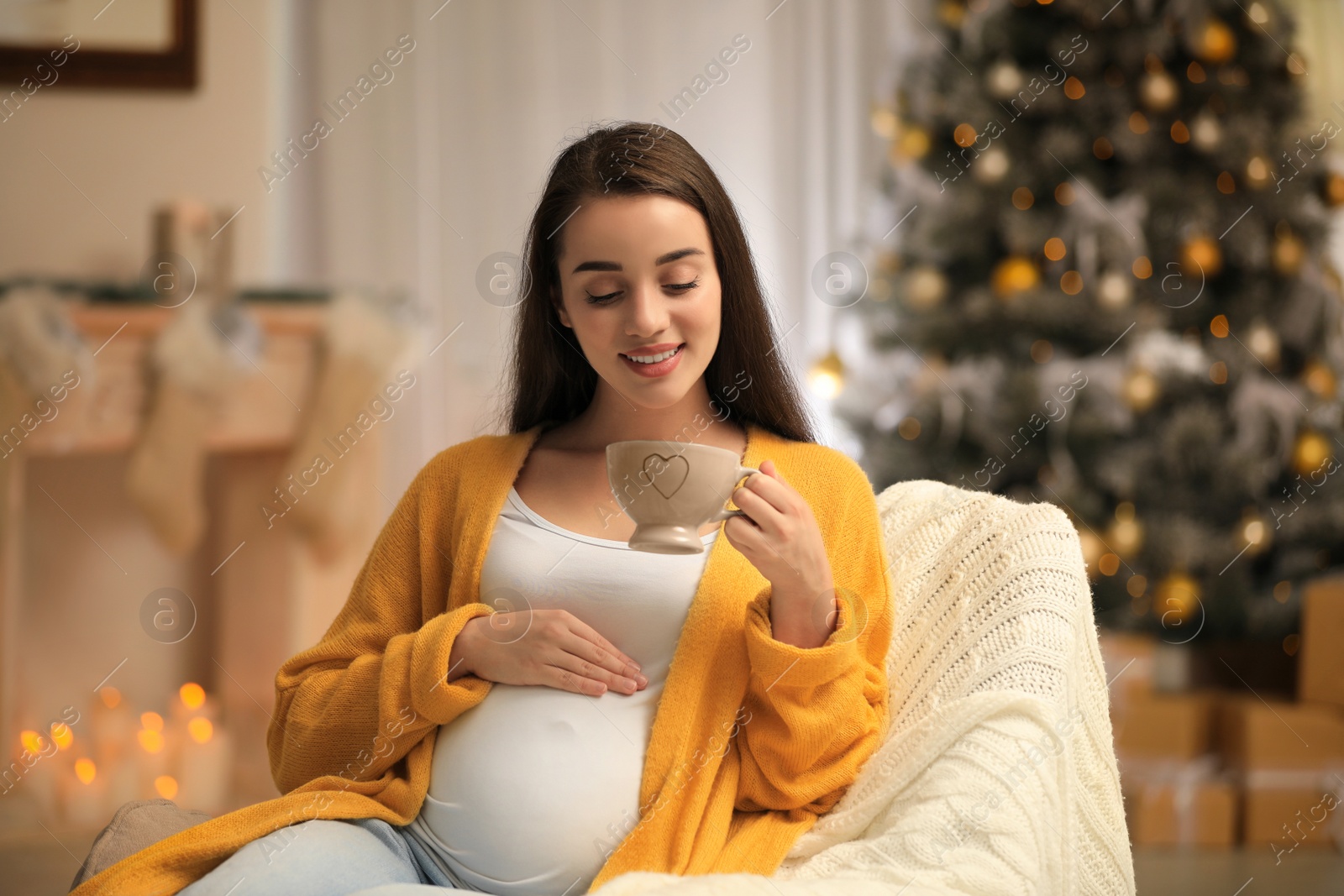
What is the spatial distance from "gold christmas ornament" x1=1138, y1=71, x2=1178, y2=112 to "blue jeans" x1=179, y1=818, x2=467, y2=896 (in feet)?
10.2

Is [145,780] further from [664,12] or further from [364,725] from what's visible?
[664,12]

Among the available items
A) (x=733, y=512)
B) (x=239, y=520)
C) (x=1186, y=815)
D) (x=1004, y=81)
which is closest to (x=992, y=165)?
(x=1004, y=81)

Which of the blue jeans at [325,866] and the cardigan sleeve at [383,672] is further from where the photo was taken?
the cardigan sleeve at [383,672]

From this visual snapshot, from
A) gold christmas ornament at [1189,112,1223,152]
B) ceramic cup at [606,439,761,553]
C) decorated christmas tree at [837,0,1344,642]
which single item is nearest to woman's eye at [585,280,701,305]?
ceramic cup at [606,439,761,553]

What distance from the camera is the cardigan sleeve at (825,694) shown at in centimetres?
120

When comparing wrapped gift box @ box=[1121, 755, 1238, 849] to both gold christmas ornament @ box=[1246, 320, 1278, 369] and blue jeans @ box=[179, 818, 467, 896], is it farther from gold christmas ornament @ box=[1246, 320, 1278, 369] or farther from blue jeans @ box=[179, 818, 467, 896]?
blue jeans @ box=[179, 818, 467, 896]

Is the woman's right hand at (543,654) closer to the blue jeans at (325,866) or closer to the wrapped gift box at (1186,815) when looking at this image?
the blue jeans at (325,866)

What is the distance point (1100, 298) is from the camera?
10.8 feet

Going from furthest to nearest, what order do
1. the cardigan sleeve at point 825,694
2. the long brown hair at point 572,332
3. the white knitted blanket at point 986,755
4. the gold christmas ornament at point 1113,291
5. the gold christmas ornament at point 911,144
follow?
the gold christmas ornament at point 911,144, the gold christmas ornament at point 1113,291, the long brown hair at point 572,332, the cardigan sleeve at point 825,694, the white knitted blanket at point 986,755

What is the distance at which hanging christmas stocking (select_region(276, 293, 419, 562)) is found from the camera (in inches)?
141

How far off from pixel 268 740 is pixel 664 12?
134 inches

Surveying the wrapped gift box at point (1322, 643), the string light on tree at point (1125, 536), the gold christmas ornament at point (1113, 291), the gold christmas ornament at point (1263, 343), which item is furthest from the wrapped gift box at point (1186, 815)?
the gold christmas ornament at point (1113, 291)

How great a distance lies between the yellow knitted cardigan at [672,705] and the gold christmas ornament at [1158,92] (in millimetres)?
2530

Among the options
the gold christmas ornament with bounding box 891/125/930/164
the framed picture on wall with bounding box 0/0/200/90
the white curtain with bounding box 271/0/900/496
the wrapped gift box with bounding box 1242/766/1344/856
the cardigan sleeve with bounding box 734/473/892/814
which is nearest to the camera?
the cardigan sleeve with bounding box 734/473/892/814
